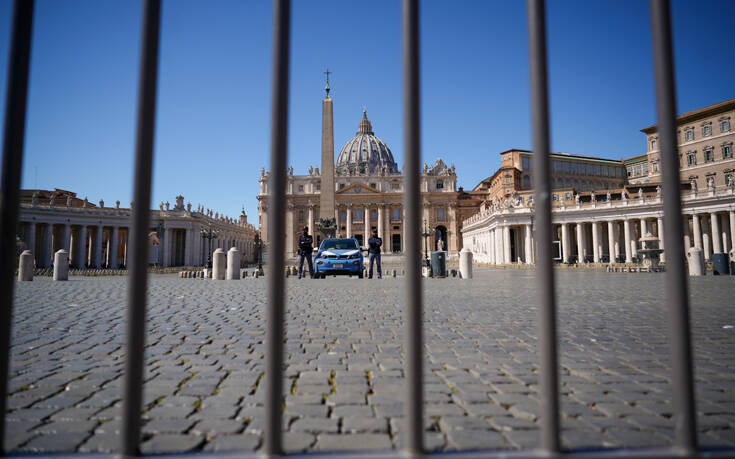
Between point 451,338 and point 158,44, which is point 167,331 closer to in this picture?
point 451,338

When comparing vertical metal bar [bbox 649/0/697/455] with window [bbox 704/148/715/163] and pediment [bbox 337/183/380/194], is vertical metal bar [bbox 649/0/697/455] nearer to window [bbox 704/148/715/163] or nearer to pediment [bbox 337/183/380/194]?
window [bbox 704/148/715/163]

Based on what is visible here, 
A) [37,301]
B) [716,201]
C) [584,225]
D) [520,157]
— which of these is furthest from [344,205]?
[37,301]

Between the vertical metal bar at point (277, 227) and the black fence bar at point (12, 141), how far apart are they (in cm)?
91

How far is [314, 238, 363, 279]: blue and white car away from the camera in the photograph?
18.3 m

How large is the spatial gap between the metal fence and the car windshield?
17.5 metres

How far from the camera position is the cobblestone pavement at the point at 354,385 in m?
2.13

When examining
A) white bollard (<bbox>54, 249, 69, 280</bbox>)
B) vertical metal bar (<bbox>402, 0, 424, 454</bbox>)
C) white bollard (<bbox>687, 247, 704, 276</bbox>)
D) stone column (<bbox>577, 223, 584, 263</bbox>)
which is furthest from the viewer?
stone column (<bbox>577, 223, 584, 263</bbox>)

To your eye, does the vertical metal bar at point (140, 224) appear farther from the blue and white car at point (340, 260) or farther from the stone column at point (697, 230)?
the stone column at point (697, 230)

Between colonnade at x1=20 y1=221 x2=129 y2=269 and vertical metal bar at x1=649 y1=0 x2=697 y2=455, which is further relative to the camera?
colonnade at x1=20 y1=221 x2=129 y2=269

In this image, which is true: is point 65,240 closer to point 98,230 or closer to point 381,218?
point 98,230

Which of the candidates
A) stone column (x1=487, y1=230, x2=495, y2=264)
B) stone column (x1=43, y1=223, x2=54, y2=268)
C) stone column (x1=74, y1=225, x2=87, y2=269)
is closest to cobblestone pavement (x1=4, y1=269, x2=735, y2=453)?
stone column (x1=487, y1=230, x2=495, y2=264)

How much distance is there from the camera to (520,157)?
75.3m

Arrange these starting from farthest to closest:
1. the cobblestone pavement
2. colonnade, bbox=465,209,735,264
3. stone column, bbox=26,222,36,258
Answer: stone column, bbox=26,222,36,258
colonnade, bbox=465,209,735,264
the cobblestone pavement

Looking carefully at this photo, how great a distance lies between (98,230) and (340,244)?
45.6 meters
